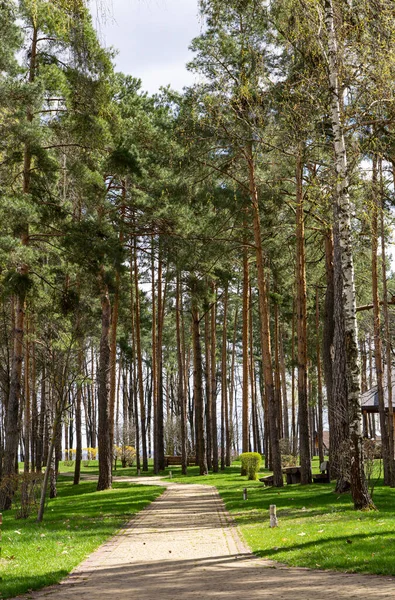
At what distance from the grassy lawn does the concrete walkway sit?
38cm

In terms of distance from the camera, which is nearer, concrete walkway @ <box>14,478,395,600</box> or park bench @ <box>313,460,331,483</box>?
concrete walkway @ <box>14,478,395,600</box>

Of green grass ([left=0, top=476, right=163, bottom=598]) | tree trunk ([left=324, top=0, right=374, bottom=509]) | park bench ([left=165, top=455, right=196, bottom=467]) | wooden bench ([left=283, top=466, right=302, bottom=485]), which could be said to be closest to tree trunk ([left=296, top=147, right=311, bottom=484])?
wooden bench ([left=283, top=466, right=302, bottom=485])

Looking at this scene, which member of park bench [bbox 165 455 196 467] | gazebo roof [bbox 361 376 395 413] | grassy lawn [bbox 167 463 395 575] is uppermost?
gazebo roof [bbox 361 376 395 413]

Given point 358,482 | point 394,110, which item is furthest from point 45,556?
point 394,110

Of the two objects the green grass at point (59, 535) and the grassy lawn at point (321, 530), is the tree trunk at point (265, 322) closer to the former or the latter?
the grassy lawn at point (321, 530)

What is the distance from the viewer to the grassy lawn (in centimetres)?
866

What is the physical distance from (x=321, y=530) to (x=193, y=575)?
3.56m

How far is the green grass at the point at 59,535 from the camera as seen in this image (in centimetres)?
862

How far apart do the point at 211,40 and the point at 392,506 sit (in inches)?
564

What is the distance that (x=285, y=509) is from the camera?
15070 millimetres

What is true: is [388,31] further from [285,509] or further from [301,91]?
[285,509]

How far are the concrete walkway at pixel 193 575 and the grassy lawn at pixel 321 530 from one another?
376 mm

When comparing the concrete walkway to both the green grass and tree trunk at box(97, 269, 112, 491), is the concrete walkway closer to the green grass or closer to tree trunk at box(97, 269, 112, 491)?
the green grass

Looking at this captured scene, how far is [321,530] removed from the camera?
440 inches
